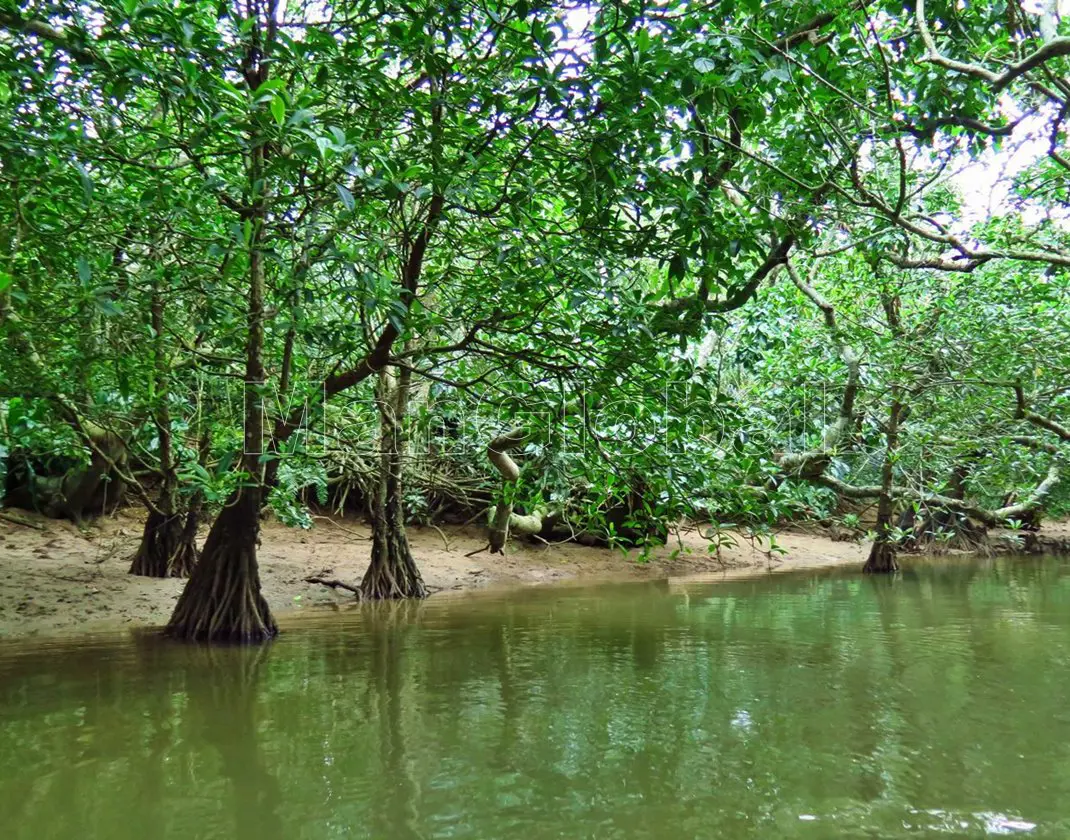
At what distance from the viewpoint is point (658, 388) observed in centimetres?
594

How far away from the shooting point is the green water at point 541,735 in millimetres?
3547

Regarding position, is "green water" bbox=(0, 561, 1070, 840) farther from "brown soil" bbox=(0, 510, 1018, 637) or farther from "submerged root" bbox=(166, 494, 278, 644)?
"brown soil" bbox=(0, 510, 1018, 637)

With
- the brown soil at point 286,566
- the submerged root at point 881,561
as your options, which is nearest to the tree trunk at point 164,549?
the brown soil at point 286,566

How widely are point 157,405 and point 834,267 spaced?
9.70 meters

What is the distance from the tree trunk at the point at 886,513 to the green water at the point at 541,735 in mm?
4481

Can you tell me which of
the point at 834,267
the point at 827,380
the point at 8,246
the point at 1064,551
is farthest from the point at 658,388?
the point at 1064,551

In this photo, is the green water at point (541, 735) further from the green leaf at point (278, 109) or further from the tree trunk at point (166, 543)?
the green leaf at point (278, 109)

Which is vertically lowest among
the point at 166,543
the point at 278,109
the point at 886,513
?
the point at 166,543

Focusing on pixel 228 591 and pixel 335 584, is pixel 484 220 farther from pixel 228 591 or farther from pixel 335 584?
pixel 335 584

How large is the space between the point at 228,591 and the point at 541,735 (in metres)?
4.47

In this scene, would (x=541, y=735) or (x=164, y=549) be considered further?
Answer: (x=164, y=549)

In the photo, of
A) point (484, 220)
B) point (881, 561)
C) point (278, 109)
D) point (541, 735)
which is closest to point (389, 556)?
point (484, 220)

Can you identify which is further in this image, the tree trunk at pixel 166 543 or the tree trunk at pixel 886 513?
the tree trunk at pixel 886 513

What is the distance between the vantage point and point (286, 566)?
1262cm
